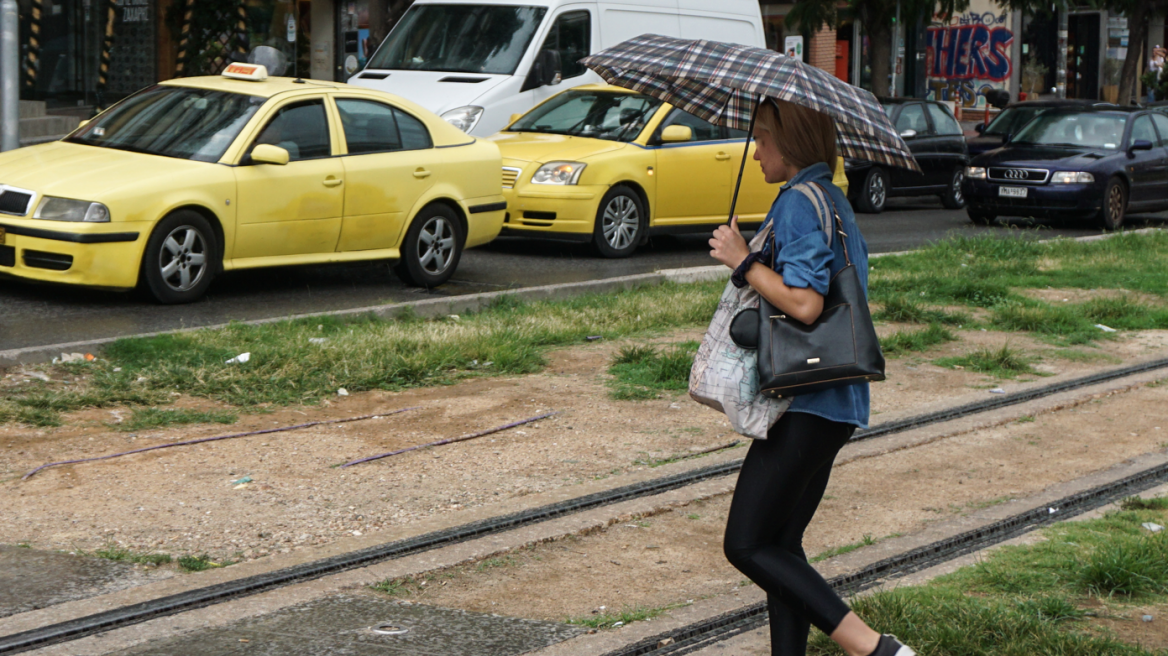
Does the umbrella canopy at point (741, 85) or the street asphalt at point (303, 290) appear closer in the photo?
the umbrella canopy at point (741, 85)

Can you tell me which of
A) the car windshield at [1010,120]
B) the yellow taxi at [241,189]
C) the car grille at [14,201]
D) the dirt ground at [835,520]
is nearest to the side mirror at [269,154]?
the yellow taxi at [241,189]

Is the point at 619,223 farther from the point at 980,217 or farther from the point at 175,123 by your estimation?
the point at 980,217

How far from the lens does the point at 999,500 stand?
19.6 ft

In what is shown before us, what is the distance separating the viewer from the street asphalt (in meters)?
9.00

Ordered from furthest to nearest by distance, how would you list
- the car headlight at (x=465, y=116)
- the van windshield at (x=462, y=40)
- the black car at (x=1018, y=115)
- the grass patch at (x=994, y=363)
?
the black car at (x=1018, y=115) → the van windshield at (x=462, y=40) → the car headlight at (x=465, y=116) → the grass patch at (x=994, y=363)

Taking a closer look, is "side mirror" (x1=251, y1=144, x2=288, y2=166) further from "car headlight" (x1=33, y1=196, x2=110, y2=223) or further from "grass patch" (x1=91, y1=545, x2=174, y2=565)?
"grass patch" (x1=91, y1=545, x2=174, y2=565)

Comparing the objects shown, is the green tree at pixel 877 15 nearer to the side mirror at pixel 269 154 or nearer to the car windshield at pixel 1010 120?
the car windshield at pixel 1010 120

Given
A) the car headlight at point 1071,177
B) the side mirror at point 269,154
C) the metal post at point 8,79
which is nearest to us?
the side mirror at point 269,154

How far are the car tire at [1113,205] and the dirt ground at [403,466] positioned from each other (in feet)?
34.8

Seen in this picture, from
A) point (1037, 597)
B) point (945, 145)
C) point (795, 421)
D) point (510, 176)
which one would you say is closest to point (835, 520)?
point (1037, 597)

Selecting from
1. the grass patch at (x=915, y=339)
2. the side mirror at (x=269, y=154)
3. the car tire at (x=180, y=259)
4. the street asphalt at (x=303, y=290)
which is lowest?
the grass patch at (x=915, y=339)

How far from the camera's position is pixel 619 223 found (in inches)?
537

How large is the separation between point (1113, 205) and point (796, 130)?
16.0 m

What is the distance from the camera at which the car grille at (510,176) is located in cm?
1331
